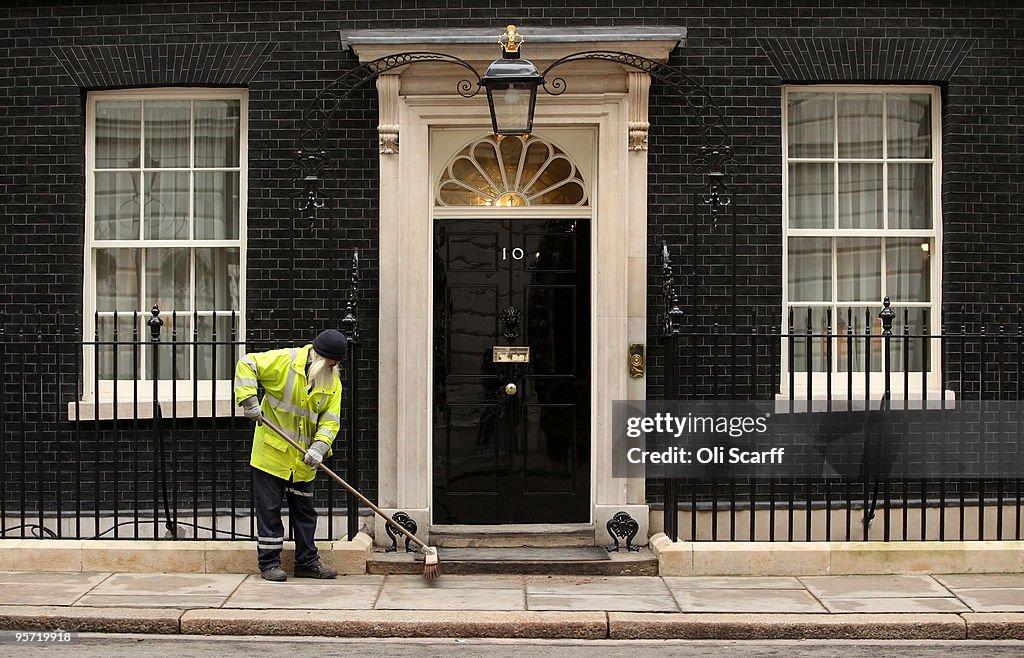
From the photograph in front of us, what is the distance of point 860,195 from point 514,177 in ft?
9.33

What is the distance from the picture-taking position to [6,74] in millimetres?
9484

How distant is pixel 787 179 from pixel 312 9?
405cm

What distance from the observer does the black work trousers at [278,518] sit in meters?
8.07

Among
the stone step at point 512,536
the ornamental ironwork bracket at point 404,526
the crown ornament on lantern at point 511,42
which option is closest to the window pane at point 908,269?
the stone step at point 512,536

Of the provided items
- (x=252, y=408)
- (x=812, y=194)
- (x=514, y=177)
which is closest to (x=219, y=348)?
(x=252, y=408)

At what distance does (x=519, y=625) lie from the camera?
7180 mm

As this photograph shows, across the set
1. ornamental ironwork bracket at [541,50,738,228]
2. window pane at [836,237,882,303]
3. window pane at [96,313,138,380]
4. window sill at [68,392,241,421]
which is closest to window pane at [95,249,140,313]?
window pane at [96,313,138,380]

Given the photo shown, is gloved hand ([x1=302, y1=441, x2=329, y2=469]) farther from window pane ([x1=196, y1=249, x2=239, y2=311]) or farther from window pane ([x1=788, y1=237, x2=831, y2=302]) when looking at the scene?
window pane ([x1=788, y1=237, x2=831, y2=302])

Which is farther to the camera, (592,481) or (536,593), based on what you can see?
(592,481)

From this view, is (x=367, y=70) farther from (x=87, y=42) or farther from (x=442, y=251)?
(x=87, y=42)

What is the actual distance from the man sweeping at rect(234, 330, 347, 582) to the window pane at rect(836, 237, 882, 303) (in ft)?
13.8

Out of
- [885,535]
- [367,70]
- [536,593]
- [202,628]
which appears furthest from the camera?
[367,70]

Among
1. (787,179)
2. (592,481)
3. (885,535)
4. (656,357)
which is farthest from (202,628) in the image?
(787,179)

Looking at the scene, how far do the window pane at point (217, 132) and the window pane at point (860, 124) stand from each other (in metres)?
4.93
